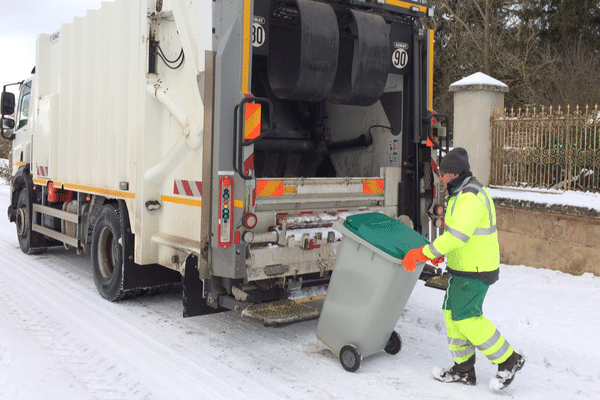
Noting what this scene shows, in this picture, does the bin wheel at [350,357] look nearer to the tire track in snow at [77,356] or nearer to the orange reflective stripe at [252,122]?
the tire track in snow at [77,356]

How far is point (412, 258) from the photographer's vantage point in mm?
3395

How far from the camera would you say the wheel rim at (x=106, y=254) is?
5.46m

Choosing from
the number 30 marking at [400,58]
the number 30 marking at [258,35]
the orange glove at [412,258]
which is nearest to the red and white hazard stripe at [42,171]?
the number 30 marking at [258,35]

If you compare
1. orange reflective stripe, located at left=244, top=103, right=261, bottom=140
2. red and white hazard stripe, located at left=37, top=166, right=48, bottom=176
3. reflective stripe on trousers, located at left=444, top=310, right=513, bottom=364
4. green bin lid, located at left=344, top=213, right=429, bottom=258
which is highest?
orange reflective stripe, located at left=244, top=103, right=261, bottom=140

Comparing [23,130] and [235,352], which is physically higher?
[23,130]

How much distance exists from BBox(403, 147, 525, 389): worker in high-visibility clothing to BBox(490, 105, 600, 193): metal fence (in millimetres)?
3957

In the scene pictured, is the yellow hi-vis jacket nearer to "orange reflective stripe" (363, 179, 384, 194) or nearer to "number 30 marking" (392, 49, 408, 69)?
"orange reflective stripe" (363, 179, 384, 194)

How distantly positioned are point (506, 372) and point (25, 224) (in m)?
6.88

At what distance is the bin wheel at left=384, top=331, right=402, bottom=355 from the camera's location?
405cm

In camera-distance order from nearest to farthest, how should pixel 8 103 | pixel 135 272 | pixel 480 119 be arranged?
pixel 135 272 → pixel 480 119 → pixel 8 103

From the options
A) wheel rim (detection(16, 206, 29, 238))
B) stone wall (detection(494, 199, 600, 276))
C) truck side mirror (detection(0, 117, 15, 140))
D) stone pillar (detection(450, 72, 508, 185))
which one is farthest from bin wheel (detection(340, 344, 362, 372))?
truck side mirror (detection(0, 117, 15, 140))

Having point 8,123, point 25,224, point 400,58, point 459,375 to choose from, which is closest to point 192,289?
point 459,375

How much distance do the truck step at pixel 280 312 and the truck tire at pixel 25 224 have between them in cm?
500

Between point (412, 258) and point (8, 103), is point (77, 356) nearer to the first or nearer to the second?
point (412, 258)
